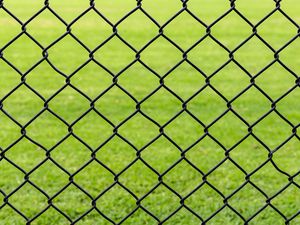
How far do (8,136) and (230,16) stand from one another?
10.9 metres

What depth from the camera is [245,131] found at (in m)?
6.29

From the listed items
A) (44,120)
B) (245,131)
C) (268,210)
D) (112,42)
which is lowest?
(268,210)

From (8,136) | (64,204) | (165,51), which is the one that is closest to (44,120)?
(8,136)

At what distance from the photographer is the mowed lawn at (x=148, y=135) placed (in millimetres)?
2889

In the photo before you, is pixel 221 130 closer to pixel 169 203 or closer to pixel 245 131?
pixel 245 131

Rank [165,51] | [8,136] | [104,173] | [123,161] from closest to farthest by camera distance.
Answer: [104,173] → [123,161] → [8,136] → [165,51]

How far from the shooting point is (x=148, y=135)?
6.20 m

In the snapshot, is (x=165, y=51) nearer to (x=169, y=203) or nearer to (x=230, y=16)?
(x=230, y=16)

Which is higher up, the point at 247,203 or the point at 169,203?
the point at 169,203

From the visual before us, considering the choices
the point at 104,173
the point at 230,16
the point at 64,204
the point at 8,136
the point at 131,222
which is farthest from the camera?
the point at 230,16

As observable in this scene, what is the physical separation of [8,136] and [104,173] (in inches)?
55.4

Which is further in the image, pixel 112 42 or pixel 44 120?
pixel 112 42

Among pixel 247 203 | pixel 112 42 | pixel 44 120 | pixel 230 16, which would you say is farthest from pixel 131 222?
pixel 230 16

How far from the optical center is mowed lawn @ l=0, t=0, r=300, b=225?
2.89 meters
